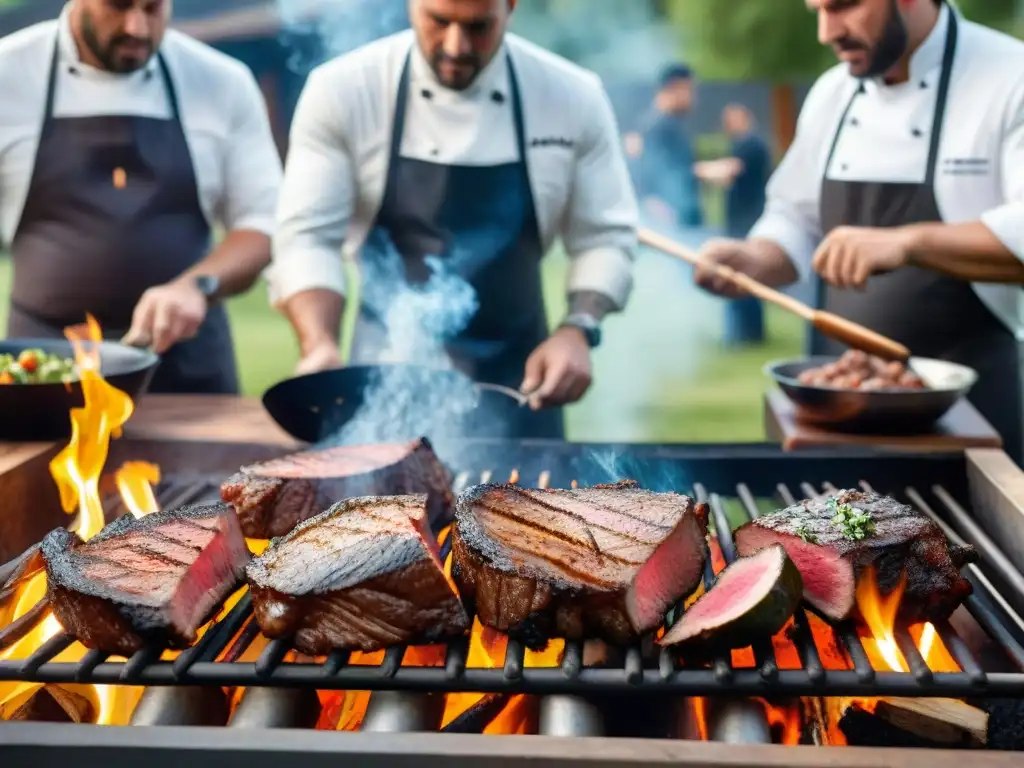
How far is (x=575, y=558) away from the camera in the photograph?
1940 mm

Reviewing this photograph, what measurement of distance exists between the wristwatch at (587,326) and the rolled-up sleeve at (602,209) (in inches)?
13.4

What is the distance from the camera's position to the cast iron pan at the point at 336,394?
9.78 ft

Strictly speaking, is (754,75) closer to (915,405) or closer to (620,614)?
(915,405)

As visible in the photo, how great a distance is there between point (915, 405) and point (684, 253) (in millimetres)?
1316

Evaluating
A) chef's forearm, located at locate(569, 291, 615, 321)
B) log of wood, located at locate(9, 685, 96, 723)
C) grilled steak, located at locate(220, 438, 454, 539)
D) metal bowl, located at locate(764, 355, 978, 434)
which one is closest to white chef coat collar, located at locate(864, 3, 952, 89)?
metal bowl, located at locate(764, 355, 978, 434)

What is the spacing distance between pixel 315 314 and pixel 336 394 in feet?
3.53

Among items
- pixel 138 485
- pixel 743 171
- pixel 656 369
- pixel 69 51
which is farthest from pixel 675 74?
pixel 138 485

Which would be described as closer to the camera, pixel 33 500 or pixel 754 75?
pixel 33 500

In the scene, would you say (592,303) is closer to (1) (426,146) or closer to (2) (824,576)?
(1) (426,146)

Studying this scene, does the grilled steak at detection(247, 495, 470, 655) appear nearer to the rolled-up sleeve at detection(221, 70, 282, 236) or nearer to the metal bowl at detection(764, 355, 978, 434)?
the metal bowl at detection(764, 355, 978, 434)

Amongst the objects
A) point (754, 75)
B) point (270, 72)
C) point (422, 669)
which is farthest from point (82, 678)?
point (754, 75)

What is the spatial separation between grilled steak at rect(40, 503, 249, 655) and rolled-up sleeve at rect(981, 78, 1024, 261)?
3.13m

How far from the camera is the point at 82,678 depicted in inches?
66.9

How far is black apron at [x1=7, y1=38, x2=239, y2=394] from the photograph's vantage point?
436 centimetres
